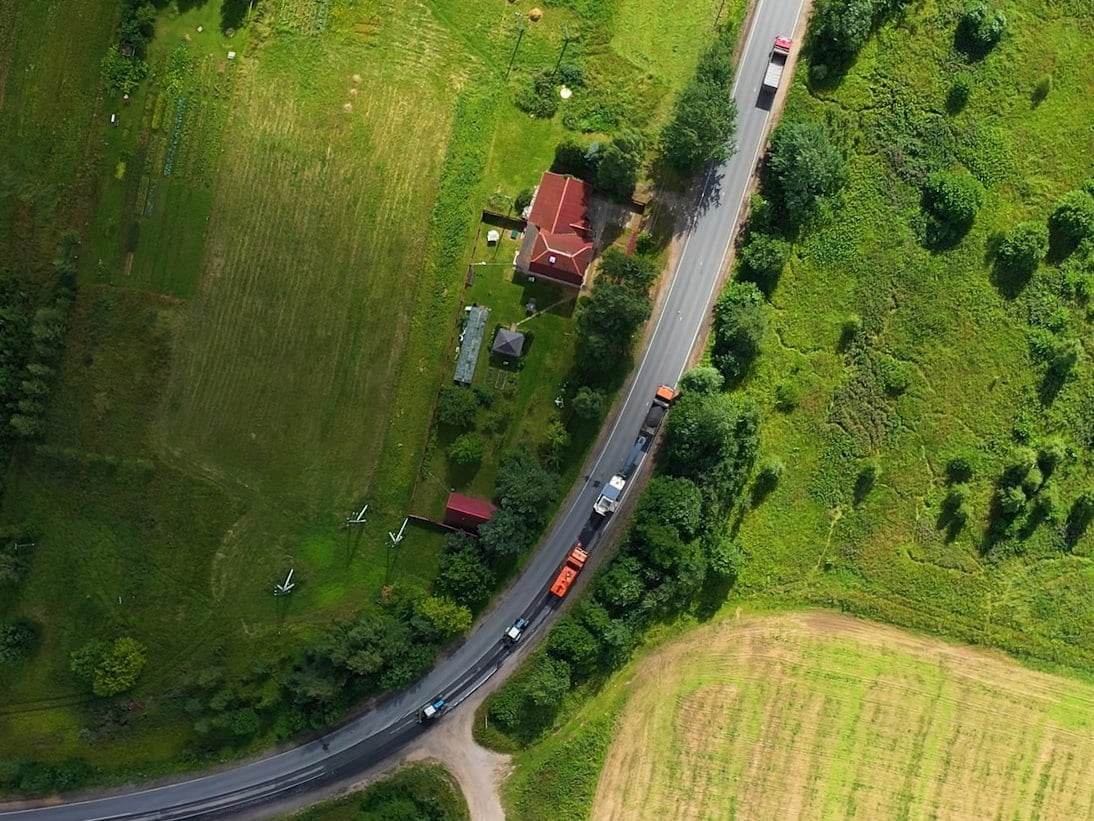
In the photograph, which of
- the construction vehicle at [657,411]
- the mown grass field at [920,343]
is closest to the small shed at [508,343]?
the construction vehicle at [657,411]

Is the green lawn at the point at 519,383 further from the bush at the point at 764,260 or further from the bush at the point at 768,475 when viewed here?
the bush at the point at 768,475

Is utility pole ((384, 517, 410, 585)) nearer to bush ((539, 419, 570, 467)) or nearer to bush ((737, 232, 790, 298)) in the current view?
bush ((539, 419, 570, 467))

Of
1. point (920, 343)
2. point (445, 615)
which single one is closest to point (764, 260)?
point (920, 343)

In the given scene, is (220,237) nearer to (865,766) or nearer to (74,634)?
(74,634)

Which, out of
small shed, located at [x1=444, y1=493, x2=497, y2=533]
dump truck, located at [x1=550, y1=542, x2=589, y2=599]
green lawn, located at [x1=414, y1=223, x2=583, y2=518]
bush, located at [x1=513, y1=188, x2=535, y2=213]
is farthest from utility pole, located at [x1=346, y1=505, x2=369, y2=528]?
bush, located at [x1=513, y1=188, x2=535, y2=213]

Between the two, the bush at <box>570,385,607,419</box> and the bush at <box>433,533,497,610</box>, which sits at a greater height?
the bush at <box>570,385,607,419</box>

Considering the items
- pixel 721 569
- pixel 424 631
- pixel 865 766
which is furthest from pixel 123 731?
pixel 865 766
